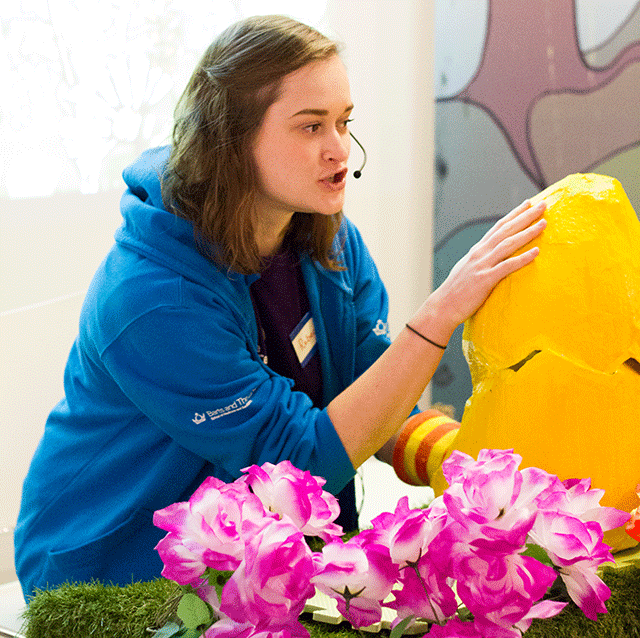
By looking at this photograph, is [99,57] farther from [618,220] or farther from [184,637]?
[184,637]

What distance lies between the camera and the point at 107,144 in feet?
5.63

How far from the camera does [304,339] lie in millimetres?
1169

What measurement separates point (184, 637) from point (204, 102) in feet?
2.34

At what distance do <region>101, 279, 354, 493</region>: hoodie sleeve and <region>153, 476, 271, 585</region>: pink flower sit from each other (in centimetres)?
40

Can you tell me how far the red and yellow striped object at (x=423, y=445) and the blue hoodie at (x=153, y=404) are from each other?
0.12 metres

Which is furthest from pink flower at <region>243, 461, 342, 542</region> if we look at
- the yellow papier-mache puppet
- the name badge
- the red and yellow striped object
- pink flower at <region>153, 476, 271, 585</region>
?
the name badge

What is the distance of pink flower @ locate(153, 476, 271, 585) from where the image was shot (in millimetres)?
503

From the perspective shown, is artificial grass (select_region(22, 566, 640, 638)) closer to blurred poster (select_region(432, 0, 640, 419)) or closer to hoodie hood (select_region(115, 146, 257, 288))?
hoodie hood (select_region(115, 146, 257, 288))

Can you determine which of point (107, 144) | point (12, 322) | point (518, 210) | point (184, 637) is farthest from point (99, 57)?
point (184, 637)

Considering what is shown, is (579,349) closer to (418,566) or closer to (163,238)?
(418,566)

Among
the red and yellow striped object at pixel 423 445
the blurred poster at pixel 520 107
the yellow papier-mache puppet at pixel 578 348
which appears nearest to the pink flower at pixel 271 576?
the yellow papier-mache puppet at pixel 578 348

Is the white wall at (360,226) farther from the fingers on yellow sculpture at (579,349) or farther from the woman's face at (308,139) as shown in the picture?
the fingers on yellow sculpture at (579,349)

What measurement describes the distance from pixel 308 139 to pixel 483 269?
0.98ft

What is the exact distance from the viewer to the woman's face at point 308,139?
3.16 ft
